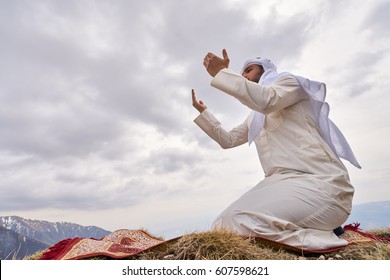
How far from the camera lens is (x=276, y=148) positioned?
475 centimetres

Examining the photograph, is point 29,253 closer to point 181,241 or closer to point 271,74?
point 181,241

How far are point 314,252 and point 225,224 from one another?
0.99m

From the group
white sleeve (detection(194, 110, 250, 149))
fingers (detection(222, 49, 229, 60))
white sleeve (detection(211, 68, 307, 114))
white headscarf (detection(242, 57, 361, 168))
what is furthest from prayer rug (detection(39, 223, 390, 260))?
fingers (detection(222, 49, 229, 60))

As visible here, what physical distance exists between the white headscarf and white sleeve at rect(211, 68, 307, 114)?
128mm

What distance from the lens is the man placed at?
4.11m

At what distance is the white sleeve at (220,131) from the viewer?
5.73 metres

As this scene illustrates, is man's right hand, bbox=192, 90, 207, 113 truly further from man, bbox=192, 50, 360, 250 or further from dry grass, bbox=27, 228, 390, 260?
dry grass, bbox=27, 228, 390, 260

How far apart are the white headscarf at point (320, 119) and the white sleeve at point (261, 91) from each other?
13 centimetres

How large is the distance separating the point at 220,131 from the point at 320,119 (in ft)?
5.11

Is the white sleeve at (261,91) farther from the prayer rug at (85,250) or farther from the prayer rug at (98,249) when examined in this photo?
the prayer rug at (85,250)

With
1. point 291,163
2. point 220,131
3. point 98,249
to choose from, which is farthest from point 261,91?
point 98,249

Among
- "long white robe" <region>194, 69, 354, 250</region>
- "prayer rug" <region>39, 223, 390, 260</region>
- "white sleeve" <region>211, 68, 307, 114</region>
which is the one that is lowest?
"prayer rug" <region>39, 223, 390, 260</region>

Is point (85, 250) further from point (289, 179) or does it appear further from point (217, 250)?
point (289, 179)
